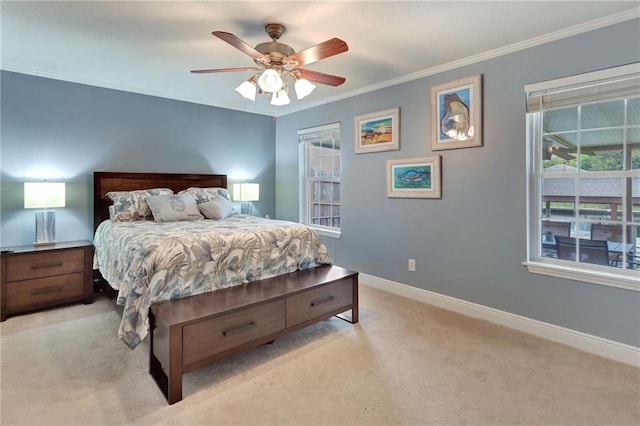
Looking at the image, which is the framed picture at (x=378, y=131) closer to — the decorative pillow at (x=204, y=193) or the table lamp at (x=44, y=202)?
the decorative pillow at (x=204, y=193)

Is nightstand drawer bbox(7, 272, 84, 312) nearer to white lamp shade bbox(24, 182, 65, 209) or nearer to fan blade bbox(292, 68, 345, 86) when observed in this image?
white lamp shade bbox(24, 182, 65, 209)

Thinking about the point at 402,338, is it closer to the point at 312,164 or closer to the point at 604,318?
the point at 604,318

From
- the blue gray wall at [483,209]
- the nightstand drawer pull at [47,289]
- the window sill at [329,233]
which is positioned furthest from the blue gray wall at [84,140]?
the blue gray wall at [483,209]

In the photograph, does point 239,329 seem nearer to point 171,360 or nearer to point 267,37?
point 171,360

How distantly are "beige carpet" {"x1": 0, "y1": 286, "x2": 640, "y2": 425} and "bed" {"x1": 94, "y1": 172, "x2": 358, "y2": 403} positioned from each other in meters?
0.18

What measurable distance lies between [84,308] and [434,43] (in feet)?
12.9

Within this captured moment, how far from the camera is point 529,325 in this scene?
2705mm

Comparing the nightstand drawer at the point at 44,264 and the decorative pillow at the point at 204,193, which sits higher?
the decorative pillow at the point at 204,193

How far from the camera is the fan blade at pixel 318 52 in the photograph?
198 cm

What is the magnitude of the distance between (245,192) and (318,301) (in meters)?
2.56

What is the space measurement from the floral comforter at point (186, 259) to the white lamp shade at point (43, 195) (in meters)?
0.62

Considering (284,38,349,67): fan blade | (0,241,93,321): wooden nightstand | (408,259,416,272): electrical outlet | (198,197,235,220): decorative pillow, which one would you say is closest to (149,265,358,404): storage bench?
(408,259,416,272): electrical outlet

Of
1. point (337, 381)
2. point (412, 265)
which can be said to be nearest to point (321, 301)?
point (337, 381)

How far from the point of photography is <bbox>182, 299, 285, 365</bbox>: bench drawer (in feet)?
6.29
